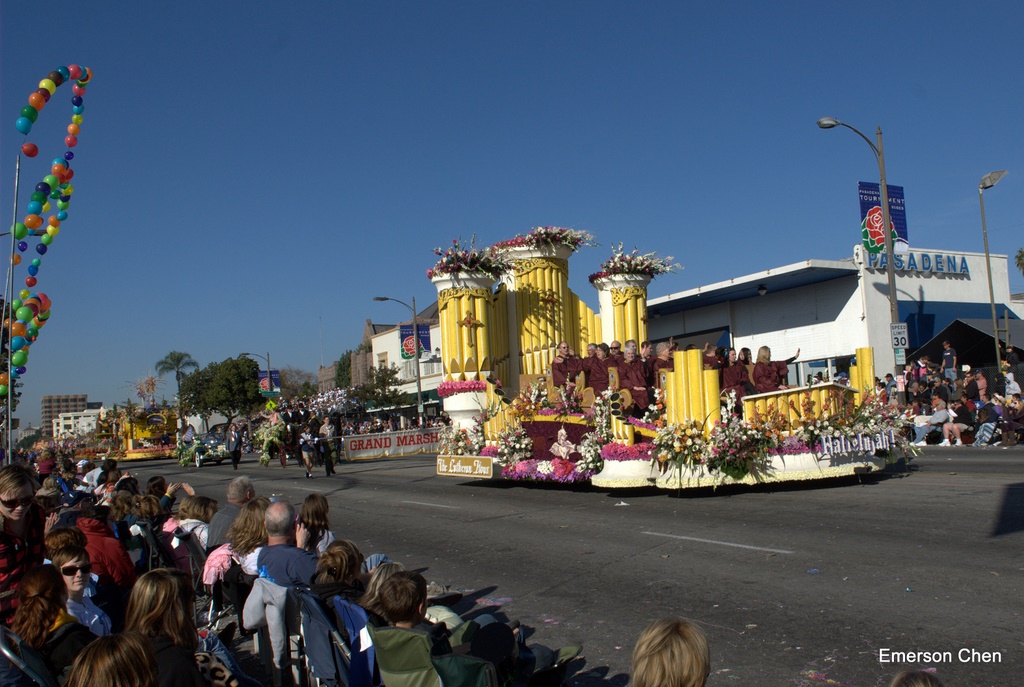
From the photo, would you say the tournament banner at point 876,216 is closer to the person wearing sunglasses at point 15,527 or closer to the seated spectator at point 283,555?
the seated spectator at point 283,555

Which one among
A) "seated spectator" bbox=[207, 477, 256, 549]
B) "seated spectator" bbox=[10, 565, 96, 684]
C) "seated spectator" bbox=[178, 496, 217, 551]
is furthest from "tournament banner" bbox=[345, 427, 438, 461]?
"seated spectator" bbox=[10, 565, 96, 684]

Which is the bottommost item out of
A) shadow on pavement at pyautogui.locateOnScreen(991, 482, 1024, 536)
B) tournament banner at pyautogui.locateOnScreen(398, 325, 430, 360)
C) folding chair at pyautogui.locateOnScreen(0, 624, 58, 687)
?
shadow on pavement at pyautogui.locateOnScreen(991, 482, 1024, 536)

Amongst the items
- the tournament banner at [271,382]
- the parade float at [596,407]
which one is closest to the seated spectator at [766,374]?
the parade float at [596,407]

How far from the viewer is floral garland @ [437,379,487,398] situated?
18.7 m

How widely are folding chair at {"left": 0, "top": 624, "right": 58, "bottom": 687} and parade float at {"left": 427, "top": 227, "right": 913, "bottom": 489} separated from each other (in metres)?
9.76

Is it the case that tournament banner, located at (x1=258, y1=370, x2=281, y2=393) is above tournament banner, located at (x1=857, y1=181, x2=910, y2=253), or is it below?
below

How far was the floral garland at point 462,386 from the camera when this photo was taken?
18.7 metres

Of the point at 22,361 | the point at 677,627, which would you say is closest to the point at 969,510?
the point at 677,627

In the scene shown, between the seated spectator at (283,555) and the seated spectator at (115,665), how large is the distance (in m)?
2.20

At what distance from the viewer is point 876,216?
30.3 metres

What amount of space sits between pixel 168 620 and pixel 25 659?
0.58 meters

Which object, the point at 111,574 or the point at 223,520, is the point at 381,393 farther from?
the point at 111,574

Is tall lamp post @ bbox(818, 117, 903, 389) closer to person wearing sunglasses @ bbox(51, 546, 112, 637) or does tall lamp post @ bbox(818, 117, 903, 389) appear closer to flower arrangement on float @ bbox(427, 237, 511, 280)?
flower arrangement on float @ bbox(427, 237, 511, 280)

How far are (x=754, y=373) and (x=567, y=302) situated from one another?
276 inches
